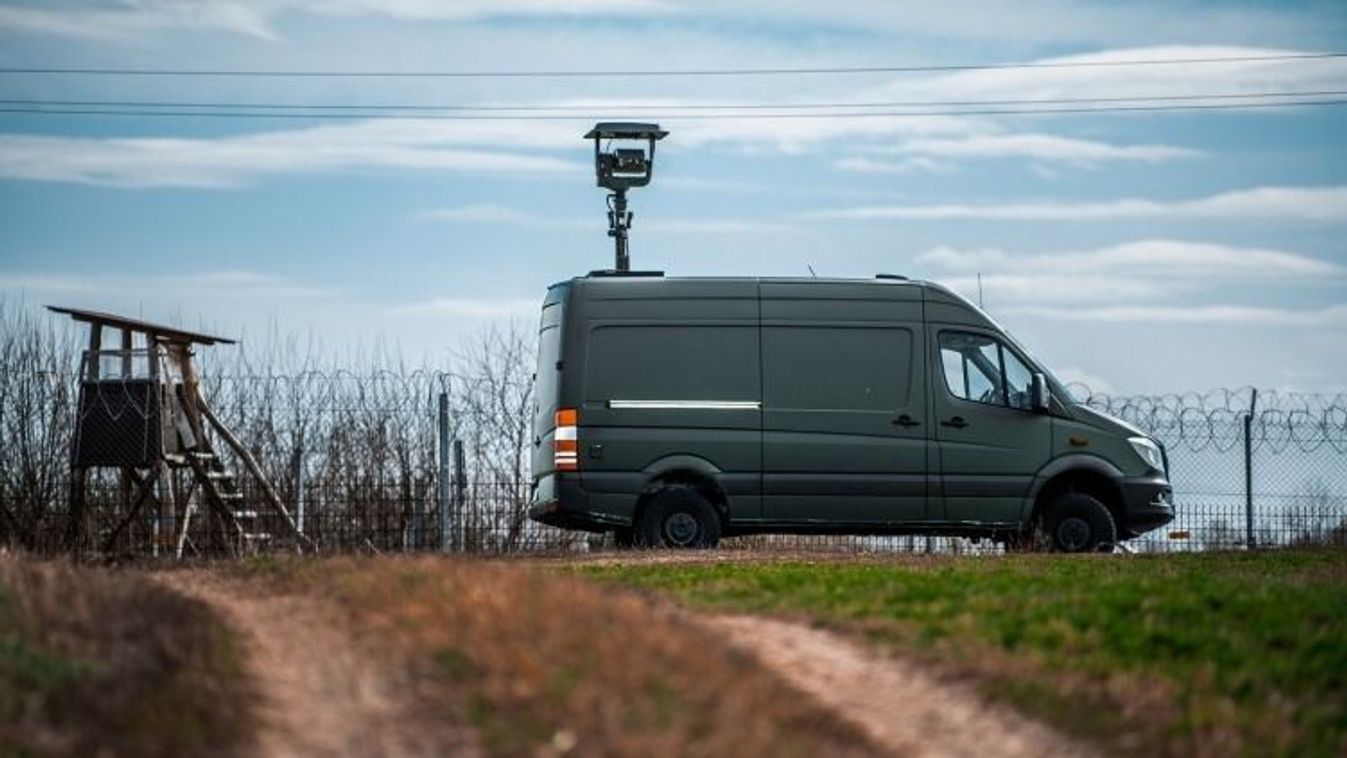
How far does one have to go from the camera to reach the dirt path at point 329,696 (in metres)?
9.41

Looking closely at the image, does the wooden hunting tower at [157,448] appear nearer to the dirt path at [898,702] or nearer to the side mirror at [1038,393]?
the side mirror at [1038,393]

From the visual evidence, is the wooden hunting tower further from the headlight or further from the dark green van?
the headlight

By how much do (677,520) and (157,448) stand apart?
5.70 m

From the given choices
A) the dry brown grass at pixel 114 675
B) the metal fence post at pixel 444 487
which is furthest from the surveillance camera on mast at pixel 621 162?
the dry brown grass at pixel 114 675

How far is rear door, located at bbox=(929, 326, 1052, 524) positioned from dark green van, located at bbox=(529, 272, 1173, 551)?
15mm

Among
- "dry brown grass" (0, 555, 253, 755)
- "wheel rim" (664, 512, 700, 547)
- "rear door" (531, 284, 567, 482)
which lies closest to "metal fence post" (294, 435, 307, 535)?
"rear door" (531, 284, 567, 482)

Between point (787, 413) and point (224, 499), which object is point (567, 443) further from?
point (224, 499)

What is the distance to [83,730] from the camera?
9578 mm

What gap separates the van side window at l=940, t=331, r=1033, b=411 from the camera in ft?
79.6

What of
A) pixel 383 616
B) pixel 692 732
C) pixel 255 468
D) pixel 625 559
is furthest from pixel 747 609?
pixel 255 468

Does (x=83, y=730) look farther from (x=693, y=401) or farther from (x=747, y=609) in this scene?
(x=693, y=401)

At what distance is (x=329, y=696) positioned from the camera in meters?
10.5

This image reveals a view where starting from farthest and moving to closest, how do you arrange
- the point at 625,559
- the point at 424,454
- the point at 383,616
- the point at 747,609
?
the point at 424,454, the point at 625,559, the point at 747,609, the point at 383,616

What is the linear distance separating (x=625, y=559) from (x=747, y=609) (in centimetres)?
830
